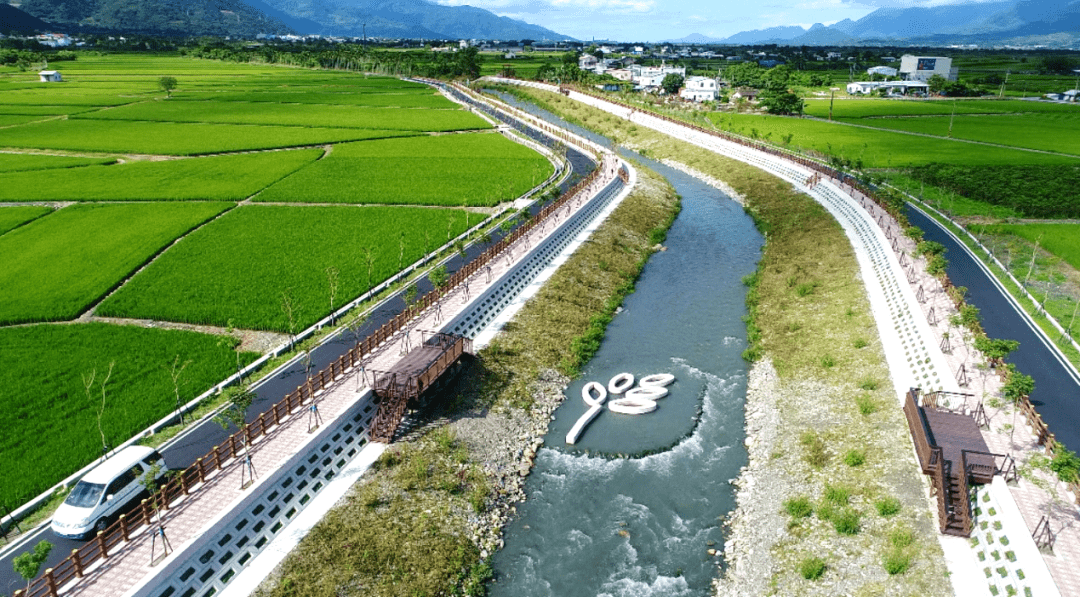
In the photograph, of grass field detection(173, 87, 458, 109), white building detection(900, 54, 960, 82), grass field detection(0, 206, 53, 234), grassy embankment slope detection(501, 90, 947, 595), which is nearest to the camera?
grassy embankment slope detection(501, 90, 947, 595)

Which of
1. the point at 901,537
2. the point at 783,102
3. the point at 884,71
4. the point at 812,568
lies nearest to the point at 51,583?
the point at 812,568

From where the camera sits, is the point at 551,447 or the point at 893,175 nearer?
the point at 551,447

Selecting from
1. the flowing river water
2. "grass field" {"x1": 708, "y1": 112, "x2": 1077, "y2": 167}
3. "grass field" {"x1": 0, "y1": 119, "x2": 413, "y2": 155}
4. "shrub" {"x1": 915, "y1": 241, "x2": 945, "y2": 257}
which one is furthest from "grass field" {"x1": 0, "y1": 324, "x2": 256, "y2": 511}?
"grass field" {"x1": 708, "y1": 112, "x2": 1077, "y2": 167}

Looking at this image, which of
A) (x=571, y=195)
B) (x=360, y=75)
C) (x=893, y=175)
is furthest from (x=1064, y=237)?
(x=360, y=75)

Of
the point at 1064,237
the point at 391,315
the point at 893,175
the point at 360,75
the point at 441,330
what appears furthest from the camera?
the point at 360,75

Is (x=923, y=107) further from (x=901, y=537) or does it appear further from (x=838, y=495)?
(x=901, y=537)

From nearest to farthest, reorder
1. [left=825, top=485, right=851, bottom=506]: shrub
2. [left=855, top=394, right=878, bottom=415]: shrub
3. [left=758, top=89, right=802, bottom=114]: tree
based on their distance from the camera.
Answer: [left=825, top=485, right=851, bottom=506]: shrub → [left=855, top=394, right=878, bottom=415]: shrub → [left=758, top=89, right=802, bottom=114]: tree

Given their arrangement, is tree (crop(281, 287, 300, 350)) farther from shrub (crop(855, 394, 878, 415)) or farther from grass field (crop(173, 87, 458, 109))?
grass field (crop(173, 87, 458, 109))

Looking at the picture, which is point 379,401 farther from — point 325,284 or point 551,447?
point 325,284
